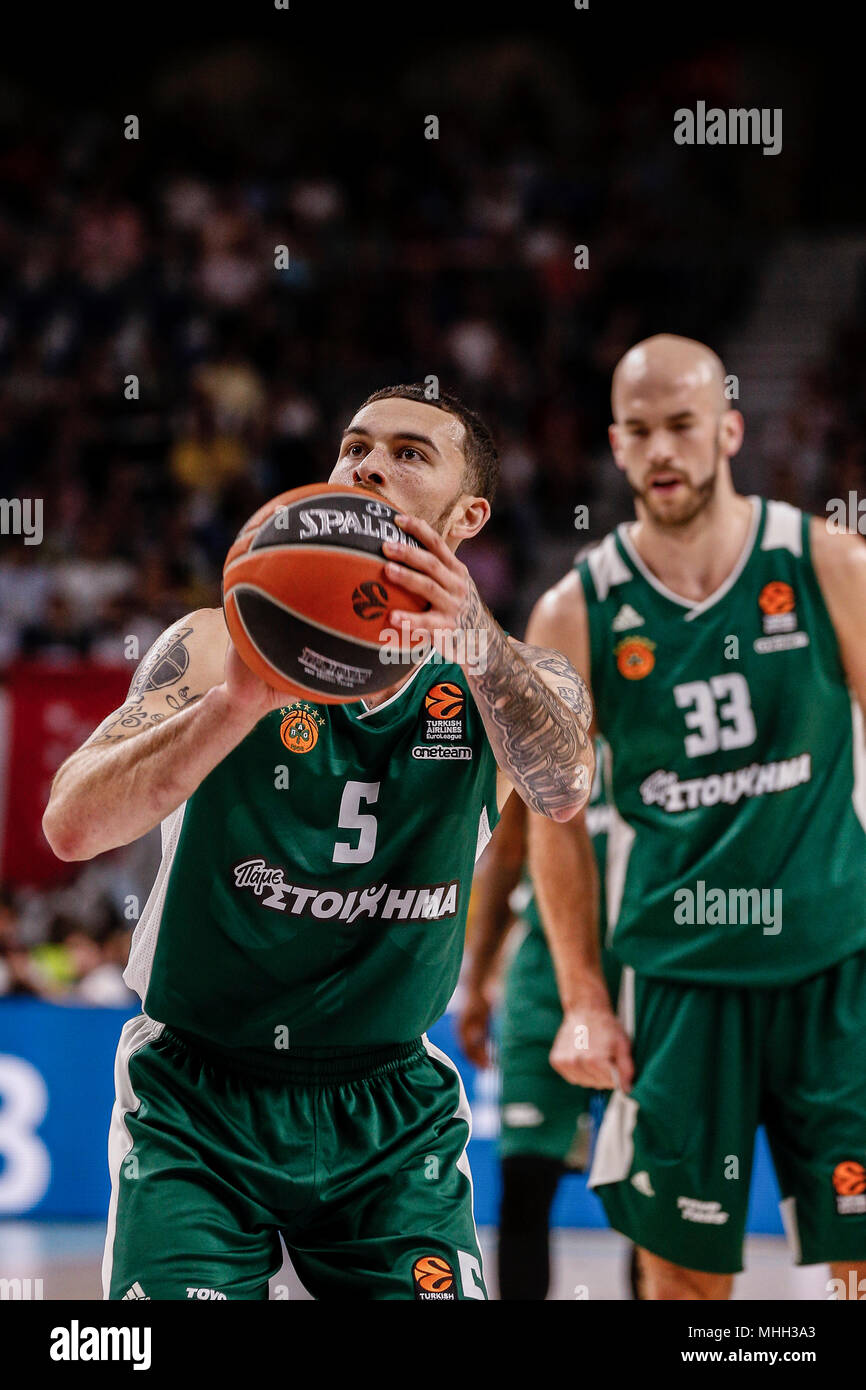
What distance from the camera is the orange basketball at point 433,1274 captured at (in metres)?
2.59

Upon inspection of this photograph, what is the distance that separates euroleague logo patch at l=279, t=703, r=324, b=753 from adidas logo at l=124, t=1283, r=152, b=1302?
89 centimetres

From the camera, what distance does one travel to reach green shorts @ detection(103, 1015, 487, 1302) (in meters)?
2.54

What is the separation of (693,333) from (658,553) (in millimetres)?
8434

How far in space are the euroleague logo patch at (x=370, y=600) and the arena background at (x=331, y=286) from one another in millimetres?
6013

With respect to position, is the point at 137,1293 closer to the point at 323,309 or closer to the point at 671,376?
the point at 671,376

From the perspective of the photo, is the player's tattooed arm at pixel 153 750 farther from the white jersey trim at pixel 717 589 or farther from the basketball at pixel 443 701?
the white jersey trim at pixel 717 589

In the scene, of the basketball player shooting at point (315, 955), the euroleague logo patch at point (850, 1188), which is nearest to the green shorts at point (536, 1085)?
the euroleague logo patch at point (850, 1188)

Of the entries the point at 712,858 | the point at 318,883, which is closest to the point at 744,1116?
the point at 712,858

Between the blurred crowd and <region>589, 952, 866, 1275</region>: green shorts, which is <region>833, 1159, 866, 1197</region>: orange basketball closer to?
<region>589, 952, 866, 1275</region>: green shorts

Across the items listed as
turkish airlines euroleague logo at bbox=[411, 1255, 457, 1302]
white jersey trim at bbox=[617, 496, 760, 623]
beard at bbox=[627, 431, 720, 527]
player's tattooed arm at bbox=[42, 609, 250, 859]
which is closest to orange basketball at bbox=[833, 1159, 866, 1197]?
white jersey trim at bbox=[617, 496, 760, 623]

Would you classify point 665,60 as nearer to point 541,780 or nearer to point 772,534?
point 772,534

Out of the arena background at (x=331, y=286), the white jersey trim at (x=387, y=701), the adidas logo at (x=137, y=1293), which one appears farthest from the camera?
the arena background at (x=331, y=286)

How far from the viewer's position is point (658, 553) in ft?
13.3
